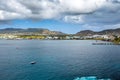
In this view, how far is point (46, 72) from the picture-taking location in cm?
9044

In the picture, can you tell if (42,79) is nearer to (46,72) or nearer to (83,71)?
(46,72)

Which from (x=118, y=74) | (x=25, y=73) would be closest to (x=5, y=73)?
(x=25, y=73)

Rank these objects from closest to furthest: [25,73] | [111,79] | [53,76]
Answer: [111,79] < [53,76] < [25,73]

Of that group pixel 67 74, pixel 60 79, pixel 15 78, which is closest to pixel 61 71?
pixel 67 74

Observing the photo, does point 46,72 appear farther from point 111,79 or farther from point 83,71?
point 111,79

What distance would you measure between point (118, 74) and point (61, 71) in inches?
1006

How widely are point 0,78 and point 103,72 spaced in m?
45.0

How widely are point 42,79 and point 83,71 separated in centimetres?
2179

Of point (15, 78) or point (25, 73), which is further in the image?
point (25, 73)

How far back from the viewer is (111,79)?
76938mm

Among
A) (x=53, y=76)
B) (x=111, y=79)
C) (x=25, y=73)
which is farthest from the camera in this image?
(x=25, y=73)

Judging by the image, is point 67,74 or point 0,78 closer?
point 0,78

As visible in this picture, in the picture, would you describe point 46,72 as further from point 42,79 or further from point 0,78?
point 0,78

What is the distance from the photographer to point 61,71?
301 ft
